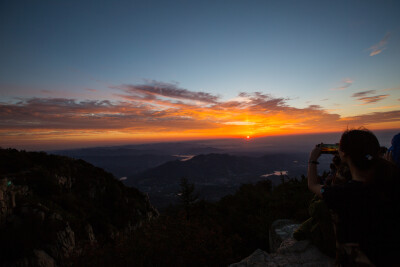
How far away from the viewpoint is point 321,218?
4055 mm

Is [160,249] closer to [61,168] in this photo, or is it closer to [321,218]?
[321,218]

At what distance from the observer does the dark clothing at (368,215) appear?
1.45m

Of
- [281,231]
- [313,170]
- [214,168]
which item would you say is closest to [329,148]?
[313,170]

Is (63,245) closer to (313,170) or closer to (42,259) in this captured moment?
(42,259)

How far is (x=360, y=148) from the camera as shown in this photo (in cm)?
155

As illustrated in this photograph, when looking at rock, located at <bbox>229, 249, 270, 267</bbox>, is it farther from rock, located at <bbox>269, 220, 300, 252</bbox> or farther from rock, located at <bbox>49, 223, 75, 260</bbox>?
rock, located at <bbox>49, 223, 75, 260</bbox>

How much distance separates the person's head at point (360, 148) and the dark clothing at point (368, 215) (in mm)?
203

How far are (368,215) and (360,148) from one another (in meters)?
0.54

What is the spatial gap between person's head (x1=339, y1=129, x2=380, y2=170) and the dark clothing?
203mm

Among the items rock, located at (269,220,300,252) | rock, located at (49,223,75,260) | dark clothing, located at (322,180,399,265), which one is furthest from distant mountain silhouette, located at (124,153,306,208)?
dark clothing, located at (322,180,399,265)

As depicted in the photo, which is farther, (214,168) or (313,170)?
(214,168)

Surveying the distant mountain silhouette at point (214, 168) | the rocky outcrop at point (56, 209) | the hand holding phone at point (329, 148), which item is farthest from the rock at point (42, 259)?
the distant mountain silhouette at point (214, 168)

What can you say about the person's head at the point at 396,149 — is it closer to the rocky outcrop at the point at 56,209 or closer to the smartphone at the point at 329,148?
the smartphone at the point at 329,148

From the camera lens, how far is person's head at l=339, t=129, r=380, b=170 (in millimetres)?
1542
